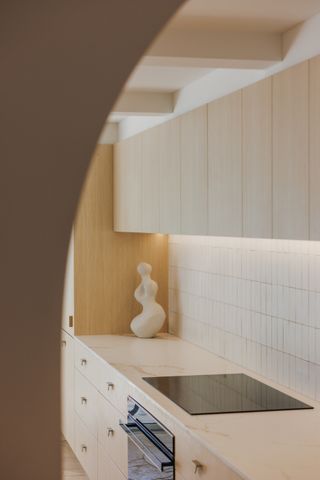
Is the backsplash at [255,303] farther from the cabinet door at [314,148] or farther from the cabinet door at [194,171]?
the cabinet door at [314,148]

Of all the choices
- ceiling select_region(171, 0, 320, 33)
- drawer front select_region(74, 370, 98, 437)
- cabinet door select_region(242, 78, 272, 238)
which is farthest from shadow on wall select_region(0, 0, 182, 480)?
drawer front select_region(74, 370, 98, 437)

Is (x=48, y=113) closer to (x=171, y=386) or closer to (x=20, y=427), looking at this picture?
(x=20, y=427)

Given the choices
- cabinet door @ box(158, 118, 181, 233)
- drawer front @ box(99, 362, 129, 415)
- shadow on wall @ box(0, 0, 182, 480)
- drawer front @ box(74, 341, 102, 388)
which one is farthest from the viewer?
drawer front @ box(74, 341, 102, 388)

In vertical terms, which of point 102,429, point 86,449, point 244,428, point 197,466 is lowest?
point 86,449

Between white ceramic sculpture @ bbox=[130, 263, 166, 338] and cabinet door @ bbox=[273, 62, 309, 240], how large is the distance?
8.21ft

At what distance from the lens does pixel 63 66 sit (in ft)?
3.82

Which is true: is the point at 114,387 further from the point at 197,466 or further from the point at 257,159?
the point at 257,159

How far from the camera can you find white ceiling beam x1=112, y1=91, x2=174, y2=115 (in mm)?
5234

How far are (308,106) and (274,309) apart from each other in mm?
1273

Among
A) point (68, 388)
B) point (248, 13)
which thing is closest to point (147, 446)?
point (248, 13)

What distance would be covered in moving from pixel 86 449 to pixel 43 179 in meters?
4.58

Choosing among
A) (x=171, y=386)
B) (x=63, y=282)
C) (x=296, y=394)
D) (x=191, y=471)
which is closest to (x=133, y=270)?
(x=171, y=386)

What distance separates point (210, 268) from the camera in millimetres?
4980

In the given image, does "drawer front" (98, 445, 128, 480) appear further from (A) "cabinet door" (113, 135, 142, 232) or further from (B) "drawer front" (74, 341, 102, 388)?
(A) "cabinet door" (113, 135, 142, 232)
